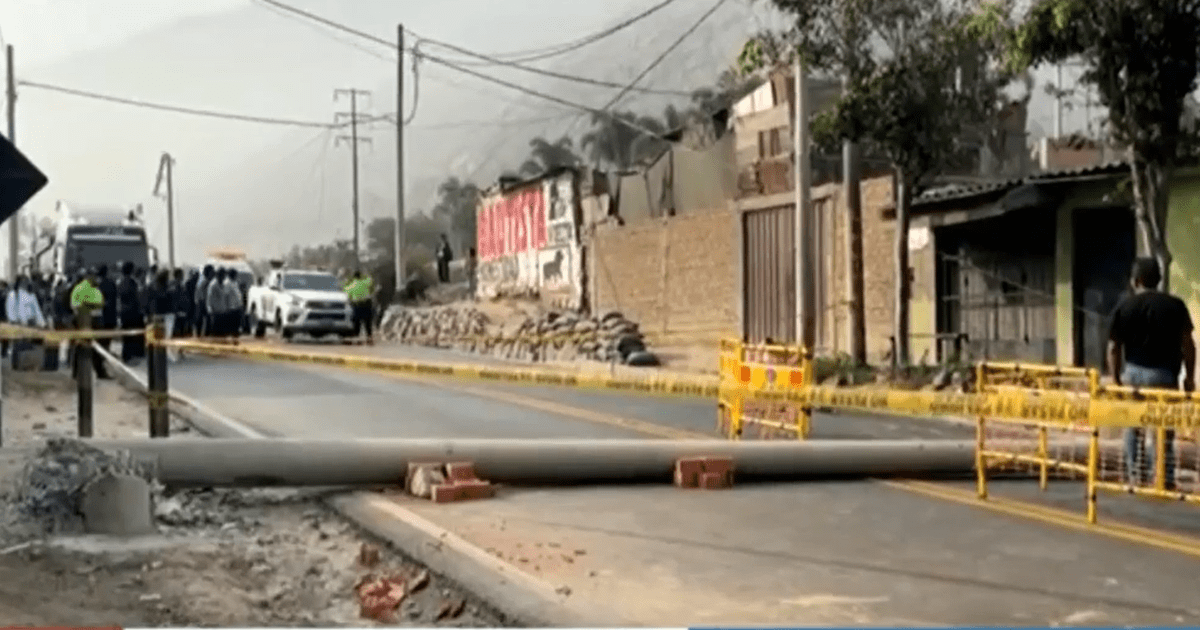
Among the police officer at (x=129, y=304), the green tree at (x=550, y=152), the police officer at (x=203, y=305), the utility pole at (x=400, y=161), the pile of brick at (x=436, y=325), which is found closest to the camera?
the police officer at (x=129, y=304)

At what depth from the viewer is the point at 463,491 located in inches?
408

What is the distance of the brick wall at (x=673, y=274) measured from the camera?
33000mm

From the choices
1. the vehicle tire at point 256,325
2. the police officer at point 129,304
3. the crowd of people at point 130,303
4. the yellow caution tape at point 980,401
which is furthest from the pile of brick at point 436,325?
the yellow caution tape at point 980,401

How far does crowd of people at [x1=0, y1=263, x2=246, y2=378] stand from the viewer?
80.2 feet

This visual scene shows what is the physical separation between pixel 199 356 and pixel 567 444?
771 inches

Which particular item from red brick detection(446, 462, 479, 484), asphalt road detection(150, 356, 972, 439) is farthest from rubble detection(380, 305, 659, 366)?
red brick detection(446, 462, 479, 484)

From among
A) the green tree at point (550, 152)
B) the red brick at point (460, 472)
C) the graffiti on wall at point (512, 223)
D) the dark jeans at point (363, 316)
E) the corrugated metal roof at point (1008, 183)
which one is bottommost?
the red brick at point (460, 472)

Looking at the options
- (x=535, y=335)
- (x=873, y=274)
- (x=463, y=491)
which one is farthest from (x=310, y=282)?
(x=463, y=491)

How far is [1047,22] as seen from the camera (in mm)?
15953

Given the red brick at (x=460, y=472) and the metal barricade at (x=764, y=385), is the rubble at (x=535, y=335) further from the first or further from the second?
the red brick at (x=460, y=472)

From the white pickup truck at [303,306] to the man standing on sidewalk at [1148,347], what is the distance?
29864 mm

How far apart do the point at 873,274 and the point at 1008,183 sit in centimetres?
524

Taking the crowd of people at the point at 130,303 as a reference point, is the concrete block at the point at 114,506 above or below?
below

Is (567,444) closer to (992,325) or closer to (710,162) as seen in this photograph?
(992,325)
